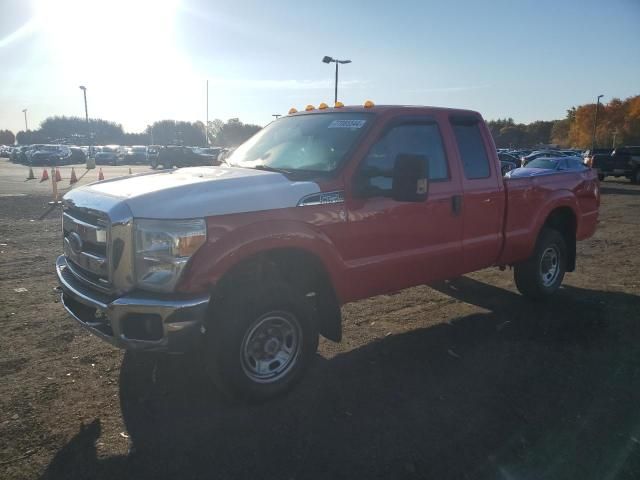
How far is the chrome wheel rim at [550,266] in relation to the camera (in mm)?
6066

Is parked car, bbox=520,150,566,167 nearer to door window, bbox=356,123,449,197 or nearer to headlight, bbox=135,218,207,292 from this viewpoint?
door window, bbox=356,123,449,197

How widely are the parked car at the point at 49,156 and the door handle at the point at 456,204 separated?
47.0 metres

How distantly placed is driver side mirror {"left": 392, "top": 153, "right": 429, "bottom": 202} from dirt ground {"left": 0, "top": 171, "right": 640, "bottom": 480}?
4.78ft

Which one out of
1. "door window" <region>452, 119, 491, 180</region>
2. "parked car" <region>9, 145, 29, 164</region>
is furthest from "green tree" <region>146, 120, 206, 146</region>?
"door window" <region>452, 119, 491, 180</region>

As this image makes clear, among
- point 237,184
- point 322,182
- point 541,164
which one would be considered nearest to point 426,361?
point 322,182

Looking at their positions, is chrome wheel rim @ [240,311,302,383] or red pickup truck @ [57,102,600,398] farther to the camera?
chrome wheel rim @ [240,311,302,383]

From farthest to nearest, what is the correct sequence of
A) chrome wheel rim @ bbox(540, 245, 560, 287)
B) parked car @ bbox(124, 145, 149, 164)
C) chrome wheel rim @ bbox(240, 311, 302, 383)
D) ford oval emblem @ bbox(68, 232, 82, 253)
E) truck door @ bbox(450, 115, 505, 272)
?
parked car @ bbox(124, 145, 149, 164) → chrome wheel rim @ bbox(540, 245, 560, 287) → truck door @ bbox(450, 115, 505, 272) → ford oval emblem @ bbox(68, 232, 82, 253) → chrome wheel rim @ bbox(240, 311, 302, 383)

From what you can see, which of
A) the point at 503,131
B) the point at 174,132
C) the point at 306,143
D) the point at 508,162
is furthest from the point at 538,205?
the point at 174,132

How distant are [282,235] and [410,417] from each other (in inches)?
58.9

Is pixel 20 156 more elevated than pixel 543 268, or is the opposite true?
pixel 543 268

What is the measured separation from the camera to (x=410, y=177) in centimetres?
357

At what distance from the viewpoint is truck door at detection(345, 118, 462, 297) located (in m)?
3.93

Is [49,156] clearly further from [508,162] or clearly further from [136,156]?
[508,162]

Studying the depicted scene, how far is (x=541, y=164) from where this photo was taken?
21.1 metres
